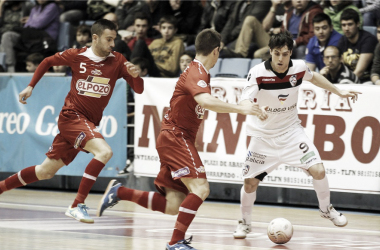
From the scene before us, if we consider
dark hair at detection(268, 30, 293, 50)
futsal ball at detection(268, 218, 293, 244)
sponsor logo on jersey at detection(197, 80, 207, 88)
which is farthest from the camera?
dark hair at detection(268, 30, 293, 50)

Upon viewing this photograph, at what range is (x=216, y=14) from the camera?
48.2ft

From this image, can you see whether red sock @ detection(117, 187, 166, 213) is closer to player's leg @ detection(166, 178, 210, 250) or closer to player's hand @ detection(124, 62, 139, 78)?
player's leg @ detection(166, 178, 210, 250)

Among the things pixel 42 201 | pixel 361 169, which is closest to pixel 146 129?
pixel 42 201

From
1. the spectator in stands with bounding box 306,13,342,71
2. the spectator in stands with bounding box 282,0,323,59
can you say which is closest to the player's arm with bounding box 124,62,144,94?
the spectator in stands with bounding box 306,13,342,71

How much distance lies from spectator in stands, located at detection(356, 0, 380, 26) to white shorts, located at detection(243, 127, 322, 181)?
5617 millimetres

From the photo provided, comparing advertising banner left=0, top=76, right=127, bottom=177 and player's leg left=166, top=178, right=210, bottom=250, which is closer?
player's leg left=166, top=178, right=210, bottom=250

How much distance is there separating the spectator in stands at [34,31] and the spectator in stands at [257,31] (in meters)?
4.25

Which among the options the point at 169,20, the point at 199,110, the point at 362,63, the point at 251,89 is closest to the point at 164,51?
the point at 169,20

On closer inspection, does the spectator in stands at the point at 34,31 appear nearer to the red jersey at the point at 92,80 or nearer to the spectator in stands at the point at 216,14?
the spectator in stands at the point at 216,14

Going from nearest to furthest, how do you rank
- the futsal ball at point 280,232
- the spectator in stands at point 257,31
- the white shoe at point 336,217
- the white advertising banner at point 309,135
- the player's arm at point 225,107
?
the player's arm at point 225,107 < the futsal ball at point 280,232 < the white shoe at point 336,217 < the white advertising banner at point 309,135 < the spectator in stands at point 257,31

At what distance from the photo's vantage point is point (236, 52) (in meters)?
13.5

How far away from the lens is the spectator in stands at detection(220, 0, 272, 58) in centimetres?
1398

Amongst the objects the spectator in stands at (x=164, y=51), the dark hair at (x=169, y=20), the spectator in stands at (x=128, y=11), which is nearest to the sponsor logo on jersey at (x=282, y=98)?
the spectator in stands at (x=164, y=51)

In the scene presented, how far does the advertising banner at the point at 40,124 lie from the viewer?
1195cm
